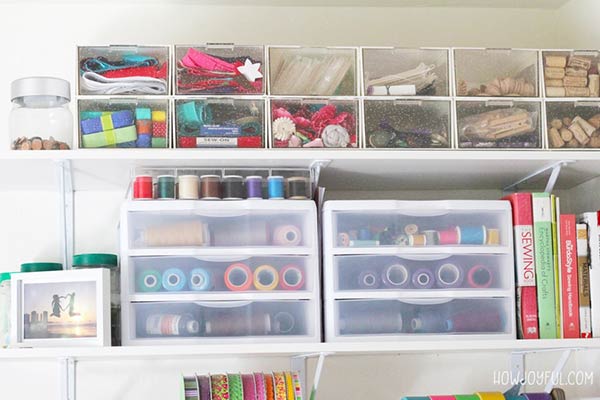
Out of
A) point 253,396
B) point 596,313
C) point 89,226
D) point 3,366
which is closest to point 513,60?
point 596,313

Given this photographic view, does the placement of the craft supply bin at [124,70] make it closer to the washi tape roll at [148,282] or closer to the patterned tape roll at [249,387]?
the washi tape roll at [148,282]

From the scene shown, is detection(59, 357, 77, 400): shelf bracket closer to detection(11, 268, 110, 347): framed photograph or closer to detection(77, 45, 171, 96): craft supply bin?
detection(11, 268, 110, 347): framed photograph

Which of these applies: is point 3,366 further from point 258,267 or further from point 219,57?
point 219,57

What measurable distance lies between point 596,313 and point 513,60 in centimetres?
50

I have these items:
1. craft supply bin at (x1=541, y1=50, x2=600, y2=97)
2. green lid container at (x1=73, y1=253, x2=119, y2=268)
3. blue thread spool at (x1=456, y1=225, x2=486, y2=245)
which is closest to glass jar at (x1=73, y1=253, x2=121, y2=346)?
green lid container at (x1=73, y1=253, x2=119, y2=268)

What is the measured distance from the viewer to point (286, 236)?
1771 millimetres

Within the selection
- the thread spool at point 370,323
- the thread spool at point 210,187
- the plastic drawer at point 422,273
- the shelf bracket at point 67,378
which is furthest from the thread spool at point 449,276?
the shelf bracket at point 67,378

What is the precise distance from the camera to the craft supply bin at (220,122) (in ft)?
5.79

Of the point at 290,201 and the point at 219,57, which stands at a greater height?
the point at 219,57

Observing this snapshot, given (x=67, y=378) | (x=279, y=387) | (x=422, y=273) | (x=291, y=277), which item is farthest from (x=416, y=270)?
(x=67, y=378)

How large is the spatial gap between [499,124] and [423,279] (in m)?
0.32

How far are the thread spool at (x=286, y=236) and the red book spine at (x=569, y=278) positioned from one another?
1.61ft

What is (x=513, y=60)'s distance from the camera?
184 cm

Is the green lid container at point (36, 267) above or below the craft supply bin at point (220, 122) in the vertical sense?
below
